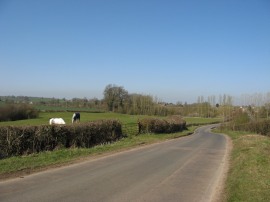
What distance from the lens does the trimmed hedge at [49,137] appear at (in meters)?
18.3

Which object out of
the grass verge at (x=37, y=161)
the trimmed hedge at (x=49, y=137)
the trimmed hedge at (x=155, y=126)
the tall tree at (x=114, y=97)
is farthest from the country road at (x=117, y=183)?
the tall tree at (x=114, y=97)

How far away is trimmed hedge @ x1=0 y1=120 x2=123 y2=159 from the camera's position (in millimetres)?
18328

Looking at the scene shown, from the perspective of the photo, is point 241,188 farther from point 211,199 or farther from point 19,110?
point 19,110

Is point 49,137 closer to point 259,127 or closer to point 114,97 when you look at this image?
point 259,127

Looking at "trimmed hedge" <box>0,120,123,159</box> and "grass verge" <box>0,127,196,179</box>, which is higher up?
"trimmed hedge" <box>0,120,123,159</box>

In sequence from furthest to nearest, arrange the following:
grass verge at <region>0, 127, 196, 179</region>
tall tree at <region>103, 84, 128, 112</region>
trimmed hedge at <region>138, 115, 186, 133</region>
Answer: tall tree at <region>103, 84, 128, 112</region> → trimmed hedge at <region>138, 115, 186, 133</region> → grass verge at <region>0, 127, 196, 179</region>

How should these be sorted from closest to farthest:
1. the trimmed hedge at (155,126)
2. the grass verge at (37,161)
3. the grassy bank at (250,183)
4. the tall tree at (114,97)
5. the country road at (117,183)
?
the country road at (117,183)
the grassy bank at (250,183)
the grass verge at (37,161)
the trimmed hedge at (155,126)
the tall tree at (114,97)

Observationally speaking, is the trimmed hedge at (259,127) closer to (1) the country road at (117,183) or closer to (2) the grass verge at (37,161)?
(2) the grass verge at (37,161)

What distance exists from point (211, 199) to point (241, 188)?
4.91 feet

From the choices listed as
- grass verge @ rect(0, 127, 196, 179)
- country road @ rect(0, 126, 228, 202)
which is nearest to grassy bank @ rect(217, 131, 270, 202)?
country road @ rect(0, 126, 228, 202)

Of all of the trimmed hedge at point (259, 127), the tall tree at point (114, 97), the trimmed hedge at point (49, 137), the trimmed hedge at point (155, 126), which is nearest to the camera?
the trimmed hedge at point (49, 137)

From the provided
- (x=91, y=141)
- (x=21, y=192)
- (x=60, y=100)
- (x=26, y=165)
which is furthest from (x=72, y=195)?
(x=60, y=100)

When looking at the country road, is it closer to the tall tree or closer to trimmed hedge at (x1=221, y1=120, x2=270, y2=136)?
trimmed hedge at (x1=221, y1=120, x2=270, y2=136)

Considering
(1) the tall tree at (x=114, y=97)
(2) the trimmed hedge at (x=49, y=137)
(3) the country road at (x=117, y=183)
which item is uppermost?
(1) the tall tree at (x=114, y=97)
